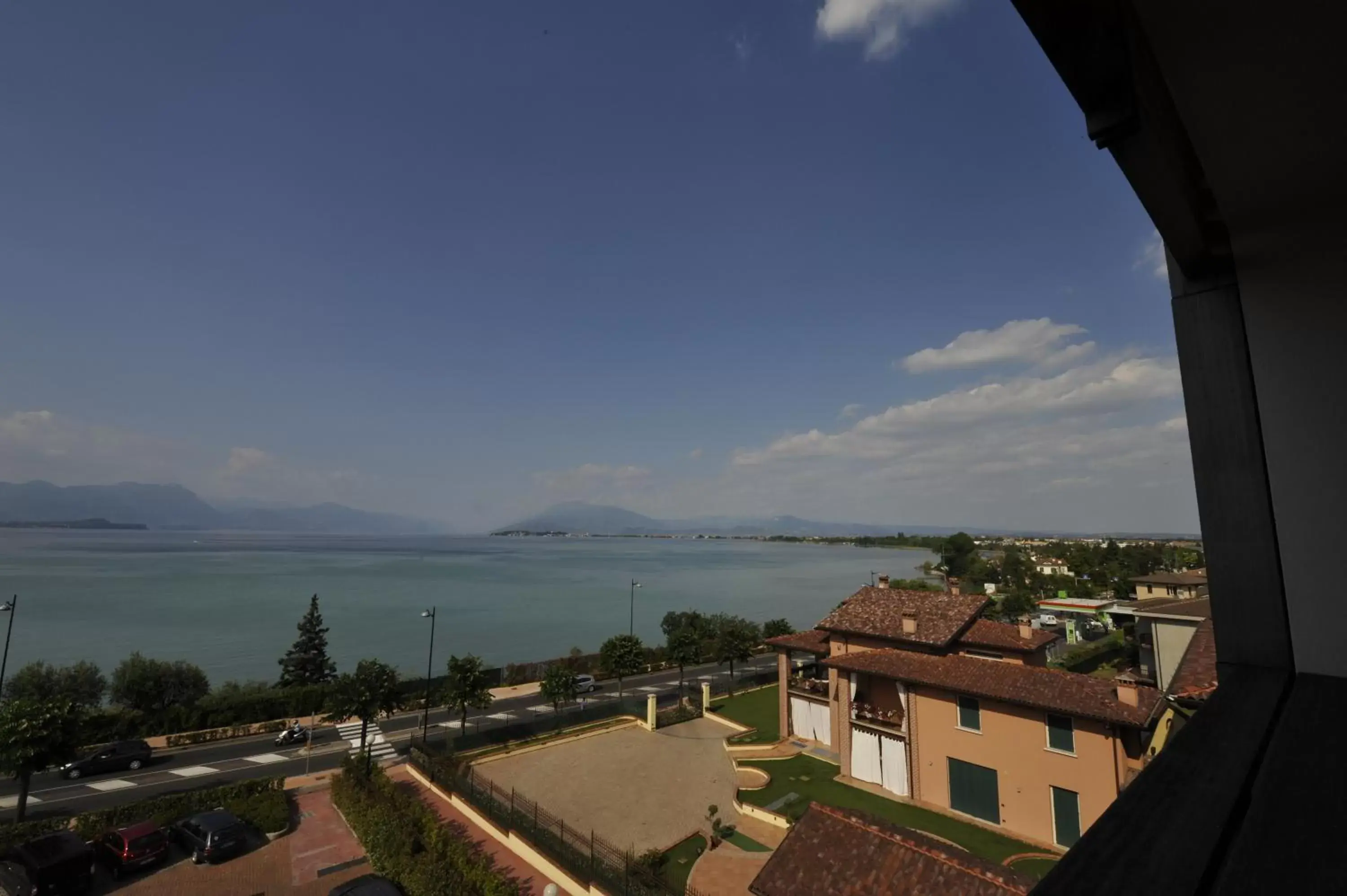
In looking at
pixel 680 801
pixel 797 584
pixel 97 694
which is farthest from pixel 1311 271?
pixel 797 584

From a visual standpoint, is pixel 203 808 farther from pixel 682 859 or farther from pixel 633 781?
pixel 682 859

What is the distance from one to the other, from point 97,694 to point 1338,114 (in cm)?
4400

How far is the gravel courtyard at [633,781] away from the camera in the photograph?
15.1m

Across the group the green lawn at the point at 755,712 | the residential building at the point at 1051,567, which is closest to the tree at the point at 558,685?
the green lawn at the point at 755,712

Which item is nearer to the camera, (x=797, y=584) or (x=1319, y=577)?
(x=1319, y=577)

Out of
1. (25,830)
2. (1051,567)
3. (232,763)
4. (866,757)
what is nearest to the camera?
(25,830)

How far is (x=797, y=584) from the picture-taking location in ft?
342

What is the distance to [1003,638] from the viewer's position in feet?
61.8

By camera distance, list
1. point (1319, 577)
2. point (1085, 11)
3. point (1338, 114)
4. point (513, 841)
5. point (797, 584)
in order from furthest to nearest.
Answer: point (797, 584)
point (513, 841)
point (1319, 577)
point (1338, 114)
point (1085, 11)

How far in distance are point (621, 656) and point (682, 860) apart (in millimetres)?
15970

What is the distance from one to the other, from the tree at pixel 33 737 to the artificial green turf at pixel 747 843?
681 inches

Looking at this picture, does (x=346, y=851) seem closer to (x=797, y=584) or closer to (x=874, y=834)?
(x=874, y=834)

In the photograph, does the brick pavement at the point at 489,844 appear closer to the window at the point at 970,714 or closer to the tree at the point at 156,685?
the window at the point at 970,714

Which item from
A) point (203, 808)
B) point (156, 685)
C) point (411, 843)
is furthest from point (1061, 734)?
point (156, 685)
